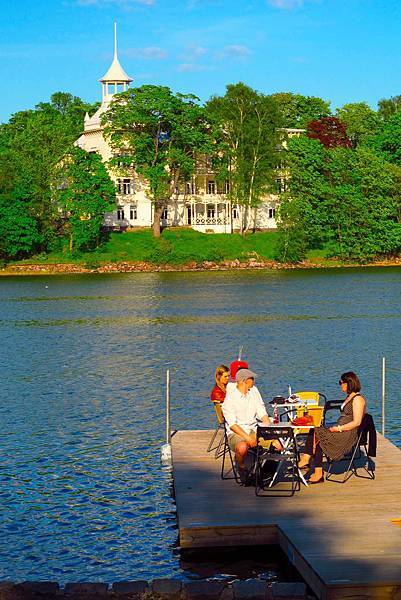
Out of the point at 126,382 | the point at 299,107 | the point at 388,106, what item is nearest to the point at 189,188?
the point at 299,107

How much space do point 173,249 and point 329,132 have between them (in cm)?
2939

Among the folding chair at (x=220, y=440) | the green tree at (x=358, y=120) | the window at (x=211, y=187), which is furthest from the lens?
the green tree at (x=358, y=120)

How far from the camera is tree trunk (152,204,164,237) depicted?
349ft

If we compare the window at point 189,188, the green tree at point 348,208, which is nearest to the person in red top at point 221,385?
the green tree at point 348,208

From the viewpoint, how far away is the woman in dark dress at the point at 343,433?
1648cm

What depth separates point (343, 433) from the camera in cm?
1653

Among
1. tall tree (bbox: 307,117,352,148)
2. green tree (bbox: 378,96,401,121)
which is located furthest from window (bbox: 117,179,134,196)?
green tree (bbox: 378,96,401,121)

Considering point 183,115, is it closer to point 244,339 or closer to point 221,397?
point 244,339

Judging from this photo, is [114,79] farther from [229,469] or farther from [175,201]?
[229,469]

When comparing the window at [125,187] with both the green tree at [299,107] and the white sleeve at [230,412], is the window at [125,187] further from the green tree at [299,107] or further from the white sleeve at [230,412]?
the white sleeve at [230,412]

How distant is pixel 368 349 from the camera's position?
40906 mm

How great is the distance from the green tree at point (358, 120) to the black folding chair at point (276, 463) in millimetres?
117033

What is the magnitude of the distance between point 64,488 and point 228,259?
86.0m

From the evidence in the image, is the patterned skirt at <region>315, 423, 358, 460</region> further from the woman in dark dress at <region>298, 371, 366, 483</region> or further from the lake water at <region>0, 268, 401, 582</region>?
the lake water at <region>0, 268, 401, 582</region>
